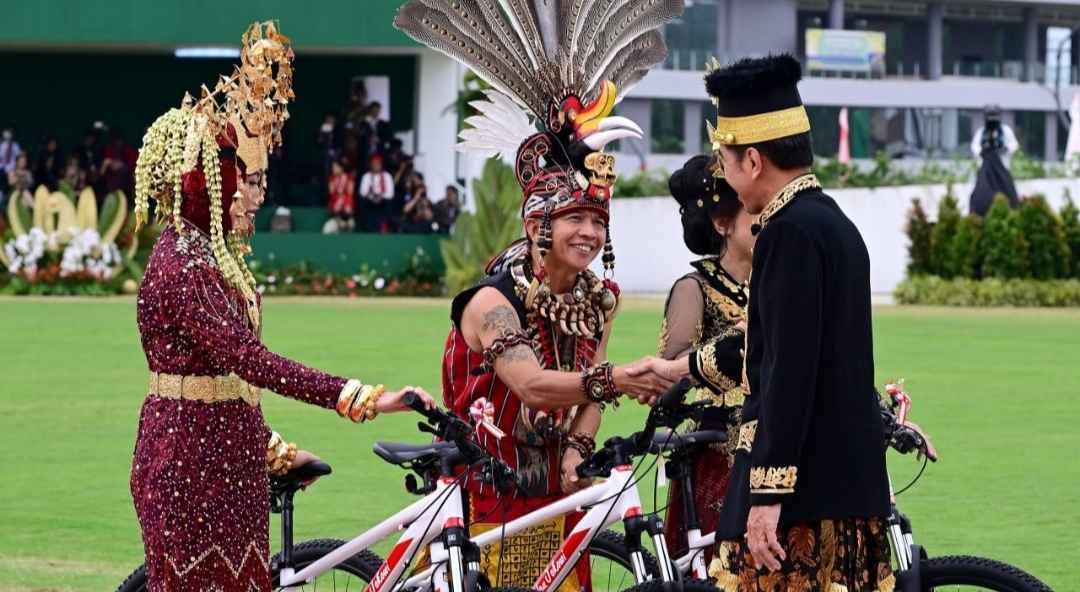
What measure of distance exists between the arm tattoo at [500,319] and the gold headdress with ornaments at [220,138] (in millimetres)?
731

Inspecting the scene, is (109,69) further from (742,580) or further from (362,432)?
(742,580)

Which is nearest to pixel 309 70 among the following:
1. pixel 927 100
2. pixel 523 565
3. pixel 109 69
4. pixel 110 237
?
pixel 109 69

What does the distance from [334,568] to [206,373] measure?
109 cm

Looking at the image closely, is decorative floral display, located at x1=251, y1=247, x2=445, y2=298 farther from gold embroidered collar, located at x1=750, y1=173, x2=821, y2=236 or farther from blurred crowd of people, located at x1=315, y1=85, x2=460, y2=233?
gold embroidered collar, located at x1=750, y1=173, x2=821, y2=236

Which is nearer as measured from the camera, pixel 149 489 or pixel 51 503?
pixel 149 489

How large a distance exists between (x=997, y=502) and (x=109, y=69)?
3192 centimetres

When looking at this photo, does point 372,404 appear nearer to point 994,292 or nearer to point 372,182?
point 994,292

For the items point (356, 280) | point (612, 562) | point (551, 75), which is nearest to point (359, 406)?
point (612, 562)

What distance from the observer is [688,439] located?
5.55 m

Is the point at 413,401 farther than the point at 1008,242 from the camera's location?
No

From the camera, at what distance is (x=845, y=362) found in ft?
14.1

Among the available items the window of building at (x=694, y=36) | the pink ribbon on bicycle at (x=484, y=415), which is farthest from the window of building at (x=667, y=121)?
the pink ribbon on bicycle at (x=484, y=415)

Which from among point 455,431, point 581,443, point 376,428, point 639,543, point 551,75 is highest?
point 551,75

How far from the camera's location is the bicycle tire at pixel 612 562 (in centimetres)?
550
